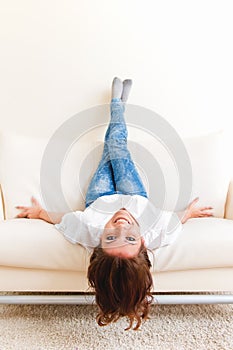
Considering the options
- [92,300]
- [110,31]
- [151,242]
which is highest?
[110,31]

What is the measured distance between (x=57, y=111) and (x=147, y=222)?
1.05m

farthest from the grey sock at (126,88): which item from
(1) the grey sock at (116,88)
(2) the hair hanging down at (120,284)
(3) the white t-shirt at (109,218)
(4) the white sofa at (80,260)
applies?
(2) the hair hanging down at (120,284)

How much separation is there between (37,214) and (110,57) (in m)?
1.11

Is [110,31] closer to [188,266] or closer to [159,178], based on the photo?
[159,178]

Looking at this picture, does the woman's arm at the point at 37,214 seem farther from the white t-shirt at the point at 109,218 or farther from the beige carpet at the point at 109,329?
the beige carpet at the point at 109,329

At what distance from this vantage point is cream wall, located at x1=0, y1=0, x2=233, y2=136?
2371 mm

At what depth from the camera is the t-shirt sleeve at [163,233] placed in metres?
1.59

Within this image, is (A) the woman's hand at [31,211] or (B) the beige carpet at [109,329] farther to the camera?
(A) the woman's hand at [31,211]

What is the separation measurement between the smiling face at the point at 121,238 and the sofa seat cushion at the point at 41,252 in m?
0.12

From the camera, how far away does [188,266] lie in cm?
159

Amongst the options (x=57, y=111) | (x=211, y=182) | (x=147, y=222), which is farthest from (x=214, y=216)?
(x=57, y=111)

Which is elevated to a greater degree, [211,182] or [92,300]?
[211,182]

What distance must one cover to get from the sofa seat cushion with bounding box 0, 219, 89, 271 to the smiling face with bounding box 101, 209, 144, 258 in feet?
0.40

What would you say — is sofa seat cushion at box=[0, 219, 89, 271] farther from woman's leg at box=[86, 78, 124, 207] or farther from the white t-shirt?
woman's leg at box=[86, 78, 124, 207]
